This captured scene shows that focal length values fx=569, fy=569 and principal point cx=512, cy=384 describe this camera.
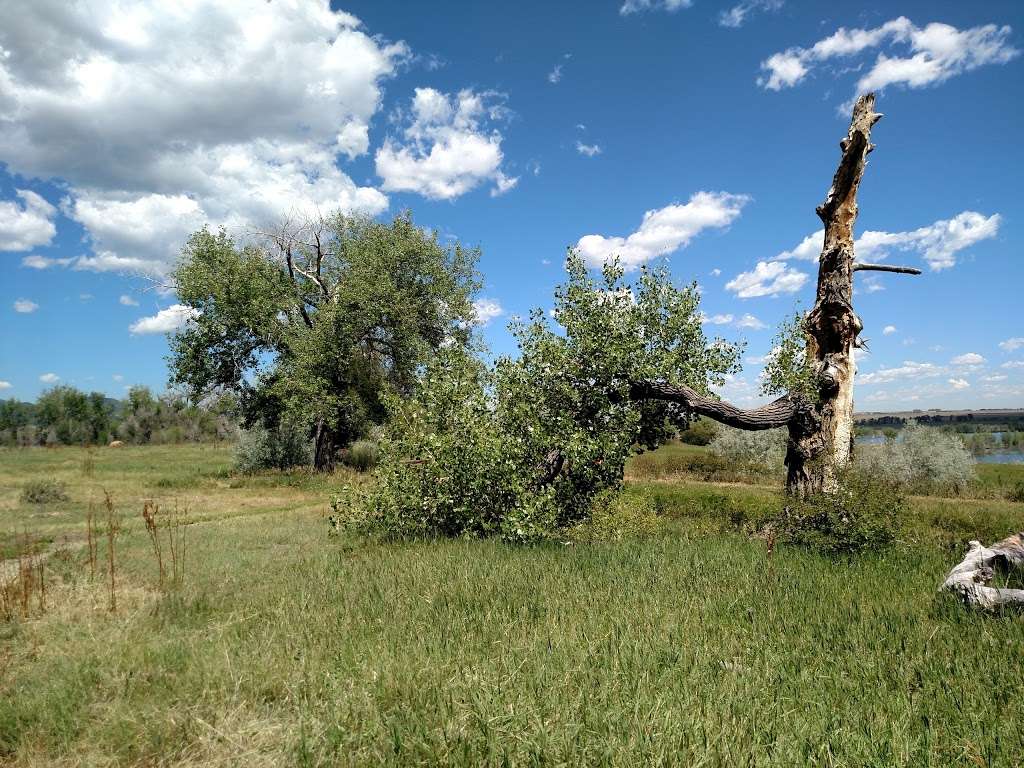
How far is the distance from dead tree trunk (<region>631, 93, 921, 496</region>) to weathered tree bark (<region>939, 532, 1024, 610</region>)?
4359mm

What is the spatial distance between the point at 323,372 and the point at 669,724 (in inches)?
1043

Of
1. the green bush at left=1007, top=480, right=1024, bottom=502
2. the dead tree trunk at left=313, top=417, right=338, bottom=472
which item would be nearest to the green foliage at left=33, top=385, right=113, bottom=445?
the dead tree trunk at left=313, top=417, right=338, bottom=472

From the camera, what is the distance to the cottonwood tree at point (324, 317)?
27.1m

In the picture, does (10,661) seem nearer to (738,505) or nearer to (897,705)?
(897,705)

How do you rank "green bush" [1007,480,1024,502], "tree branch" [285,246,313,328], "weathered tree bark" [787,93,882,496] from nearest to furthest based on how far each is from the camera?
"weathered tree bark" [787,93,882,496] < "green bush" [1007,480,1024,502] < "tree branch" [285,246,313,328]

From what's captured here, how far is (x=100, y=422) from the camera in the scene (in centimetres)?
→ 9638

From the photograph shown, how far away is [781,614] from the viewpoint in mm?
5203

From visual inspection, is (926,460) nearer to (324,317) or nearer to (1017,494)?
(1017,494)

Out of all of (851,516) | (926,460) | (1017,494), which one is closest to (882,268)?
(851,516)

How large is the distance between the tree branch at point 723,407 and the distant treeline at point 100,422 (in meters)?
86.5

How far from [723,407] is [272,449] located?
30430 millimetres

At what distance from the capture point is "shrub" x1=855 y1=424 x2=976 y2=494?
2898cm

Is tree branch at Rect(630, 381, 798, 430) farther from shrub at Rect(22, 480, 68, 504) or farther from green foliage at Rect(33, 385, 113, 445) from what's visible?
green foliage at Rect(33, 385, 113, 445)

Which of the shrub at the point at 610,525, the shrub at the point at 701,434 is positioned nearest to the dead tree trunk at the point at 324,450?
the shrub at the point at 610,525
